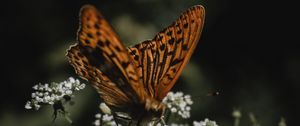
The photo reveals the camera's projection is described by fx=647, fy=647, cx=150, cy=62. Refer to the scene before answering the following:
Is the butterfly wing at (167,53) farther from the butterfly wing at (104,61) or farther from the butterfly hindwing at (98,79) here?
the butterfly hindwing at (98,79)

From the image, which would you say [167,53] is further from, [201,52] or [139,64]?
[201,52]

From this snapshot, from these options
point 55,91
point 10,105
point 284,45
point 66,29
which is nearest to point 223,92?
point 284,45

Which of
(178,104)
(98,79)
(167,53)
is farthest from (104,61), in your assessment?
(178,104)

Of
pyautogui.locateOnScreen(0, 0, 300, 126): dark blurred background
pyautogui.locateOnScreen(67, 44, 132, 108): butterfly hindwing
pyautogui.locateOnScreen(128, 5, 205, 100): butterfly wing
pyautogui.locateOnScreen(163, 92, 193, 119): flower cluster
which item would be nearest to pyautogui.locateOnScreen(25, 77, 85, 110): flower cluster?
pyautogui.locateOnScreen(67, 44, 132, 108): butterfly hindwing

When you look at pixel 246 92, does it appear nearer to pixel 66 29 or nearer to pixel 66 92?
pixel 66 29

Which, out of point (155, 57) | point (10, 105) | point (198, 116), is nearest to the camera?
point (155, 57)

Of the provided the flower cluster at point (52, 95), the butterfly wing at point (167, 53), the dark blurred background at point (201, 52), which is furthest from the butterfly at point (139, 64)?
the dark blurred background at point (201, 52)

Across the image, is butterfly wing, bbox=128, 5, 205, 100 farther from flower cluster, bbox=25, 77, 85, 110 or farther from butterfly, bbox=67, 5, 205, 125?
flower cluster, bbox=25, 77, 85, 110
